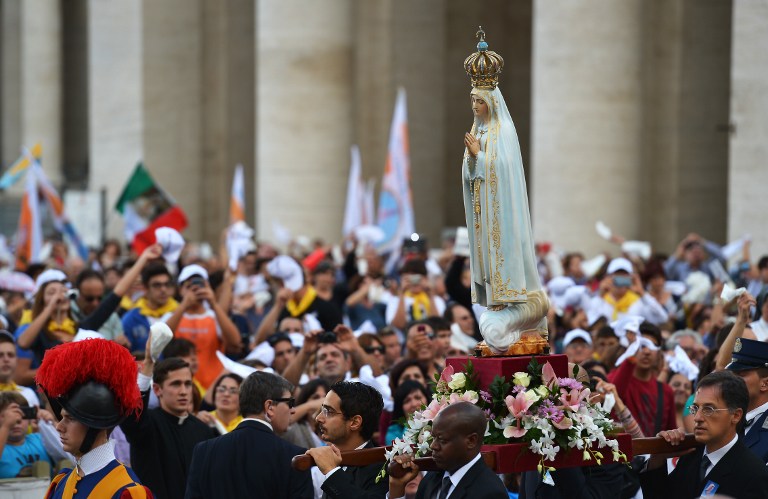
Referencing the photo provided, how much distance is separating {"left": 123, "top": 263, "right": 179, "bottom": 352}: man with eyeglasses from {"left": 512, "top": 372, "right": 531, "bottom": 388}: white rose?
5.51m

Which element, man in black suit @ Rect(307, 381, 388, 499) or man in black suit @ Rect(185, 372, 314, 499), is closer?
man in black suit @ Rect(307, 381, 388, 499)

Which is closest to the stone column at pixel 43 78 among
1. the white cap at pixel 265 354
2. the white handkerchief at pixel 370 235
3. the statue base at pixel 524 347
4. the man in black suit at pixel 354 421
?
the white handkerchief at pixel 370 235

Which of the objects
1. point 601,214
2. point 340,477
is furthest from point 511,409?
point 601,214

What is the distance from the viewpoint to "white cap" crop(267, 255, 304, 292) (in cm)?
1348

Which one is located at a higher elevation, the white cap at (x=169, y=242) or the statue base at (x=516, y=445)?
the white cap at (x=169, y=242)

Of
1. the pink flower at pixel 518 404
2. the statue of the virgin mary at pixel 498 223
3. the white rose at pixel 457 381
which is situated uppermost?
the statue of the virgin mary at pixel 498 223

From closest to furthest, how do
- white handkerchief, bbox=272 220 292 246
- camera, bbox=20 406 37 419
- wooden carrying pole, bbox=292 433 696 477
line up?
wooden carrying pole, bbox=292 433 696 477 → camera, bbox=20 406 37 419 → white handkerchief, bbox=272 220 292 246

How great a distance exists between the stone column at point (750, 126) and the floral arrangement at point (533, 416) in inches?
440

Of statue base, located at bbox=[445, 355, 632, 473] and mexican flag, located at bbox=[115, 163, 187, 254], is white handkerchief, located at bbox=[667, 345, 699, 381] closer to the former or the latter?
statue base, located at bbox=[445, 355, 632, 473]

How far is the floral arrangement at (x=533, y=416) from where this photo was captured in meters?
6.21

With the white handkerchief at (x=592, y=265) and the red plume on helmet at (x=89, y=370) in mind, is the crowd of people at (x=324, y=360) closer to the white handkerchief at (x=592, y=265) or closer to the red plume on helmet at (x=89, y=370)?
the red plume on helmet at (x=89, y=370)

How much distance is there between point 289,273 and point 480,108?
23.6ft

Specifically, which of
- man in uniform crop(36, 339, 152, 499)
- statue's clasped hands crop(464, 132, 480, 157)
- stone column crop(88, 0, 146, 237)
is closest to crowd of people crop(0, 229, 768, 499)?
man in uniform crop(36, 339, 152, 499)

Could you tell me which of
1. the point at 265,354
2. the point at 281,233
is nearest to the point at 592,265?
the point at 281,233
